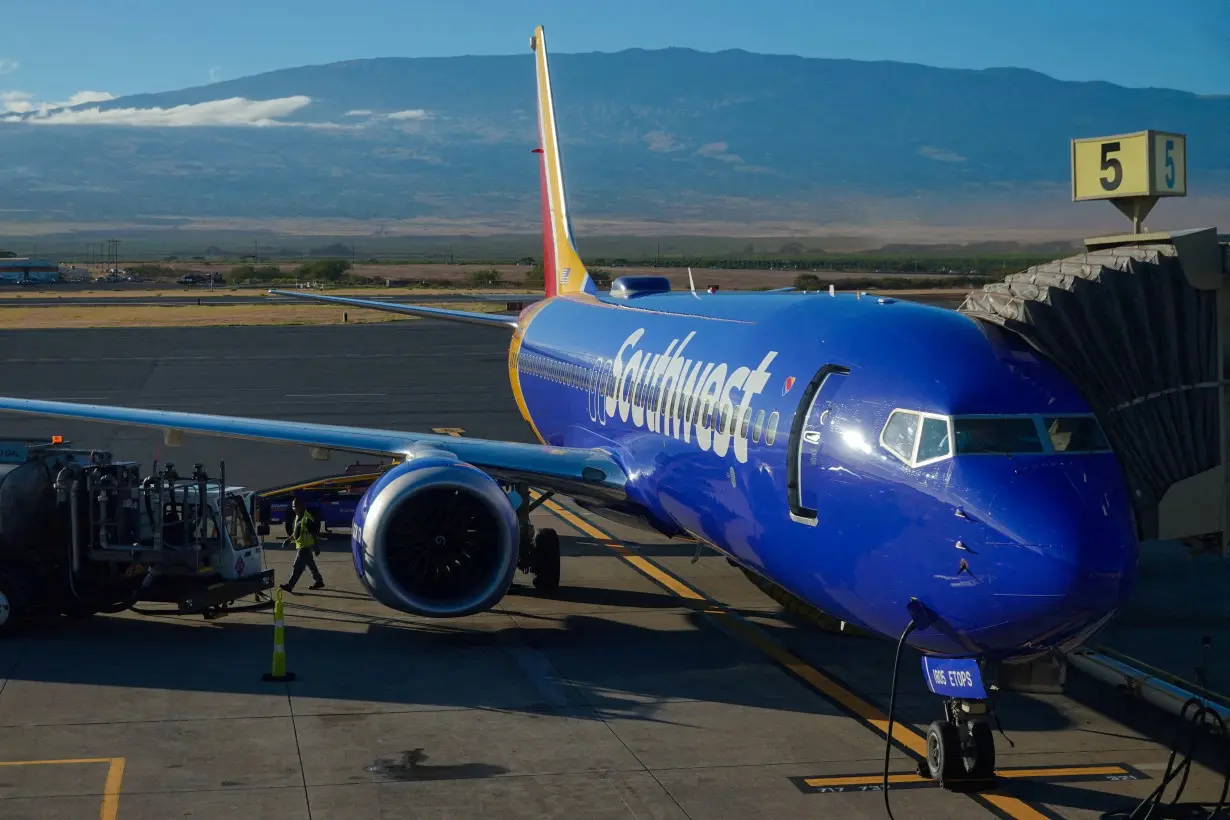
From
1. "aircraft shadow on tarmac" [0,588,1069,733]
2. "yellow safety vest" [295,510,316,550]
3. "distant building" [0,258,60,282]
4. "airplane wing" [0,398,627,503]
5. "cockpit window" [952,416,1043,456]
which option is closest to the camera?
"cockpit window" [952,416,1043,456]

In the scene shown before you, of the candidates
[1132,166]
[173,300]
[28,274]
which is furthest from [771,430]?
[28,274]

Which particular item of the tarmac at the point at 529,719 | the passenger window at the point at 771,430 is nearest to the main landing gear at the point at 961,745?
the tarmac at the point at 529,719

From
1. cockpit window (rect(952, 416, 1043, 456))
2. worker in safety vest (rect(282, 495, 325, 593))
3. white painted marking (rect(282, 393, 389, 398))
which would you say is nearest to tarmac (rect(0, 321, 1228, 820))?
worker in safety vest (rect(282, 495, 325, 593))

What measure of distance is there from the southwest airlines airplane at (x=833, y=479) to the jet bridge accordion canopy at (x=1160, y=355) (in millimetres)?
421

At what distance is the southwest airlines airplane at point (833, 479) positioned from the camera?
11789 mm

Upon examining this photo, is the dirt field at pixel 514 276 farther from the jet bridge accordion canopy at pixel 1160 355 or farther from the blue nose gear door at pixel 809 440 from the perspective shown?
the jet bridge accordion canopy at pixel 1160 355

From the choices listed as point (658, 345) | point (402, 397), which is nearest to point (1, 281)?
point (402, 397)

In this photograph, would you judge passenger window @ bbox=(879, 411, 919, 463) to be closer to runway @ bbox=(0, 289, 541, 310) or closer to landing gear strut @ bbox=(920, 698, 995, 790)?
landing gear strut @ bbox=(920, 698, 995, 790)

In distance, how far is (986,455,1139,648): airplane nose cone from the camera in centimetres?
1148

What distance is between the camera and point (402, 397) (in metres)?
53.2

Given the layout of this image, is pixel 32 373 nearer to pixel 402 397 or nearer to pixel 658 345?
pixel 402 397

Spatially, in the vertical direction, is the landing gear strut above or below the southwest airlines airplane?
below

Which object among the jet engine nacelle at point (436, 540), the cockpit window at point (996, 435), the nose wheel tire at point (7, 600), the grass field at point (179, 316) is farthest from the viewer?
the grass field at point (179, 316)

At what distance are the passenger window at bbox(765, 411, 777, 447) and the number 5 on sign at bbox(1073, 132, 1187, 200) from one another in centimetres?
457
